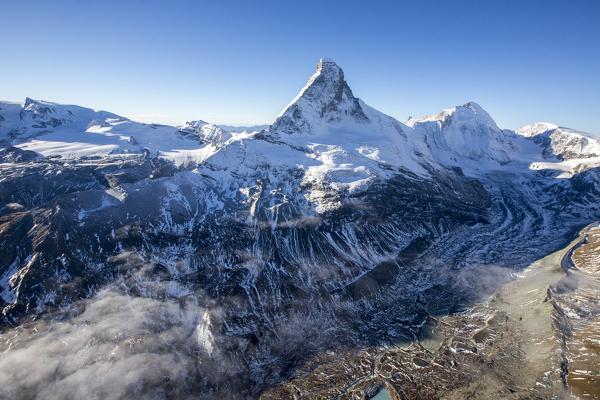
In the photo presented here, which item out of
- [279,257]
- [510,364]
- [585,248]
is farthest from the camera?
[585,248]

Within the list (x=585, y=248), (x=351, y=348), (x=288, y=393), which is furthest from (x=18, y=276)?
(x=585, y=248)

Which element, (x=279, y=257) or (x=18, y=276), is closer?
(x=18, y=276)

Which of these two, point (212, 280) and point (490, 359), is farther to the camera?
point (212, 280)

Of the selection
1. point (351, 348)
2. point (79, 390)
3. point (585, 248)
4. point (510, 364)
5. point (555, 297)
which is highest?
point (585, 248)

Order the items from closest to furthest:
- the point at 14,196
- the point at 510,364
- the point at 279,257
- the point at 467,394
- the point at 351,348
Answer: the point at 467,394 → the point at 510,364 → the point at 351,348 → the point at 279,257 → the point at 14,196

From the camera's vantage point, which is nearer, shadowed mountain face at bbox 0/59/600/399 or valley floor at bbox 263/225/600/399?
valley floor at bbox 263/225/600/399

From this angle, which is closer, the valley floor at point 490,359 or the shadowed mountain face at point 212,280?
the valley floor at point 490,359

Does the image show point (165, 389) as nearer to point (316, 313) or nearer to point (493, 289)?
point (316, 313)

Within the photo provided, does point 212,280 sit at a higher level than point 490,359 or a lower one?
lower

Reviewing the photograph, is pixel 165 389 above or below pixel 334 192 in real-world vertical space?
below

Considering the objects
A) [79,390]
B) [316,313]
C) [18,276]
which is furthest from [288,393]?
[18,276]

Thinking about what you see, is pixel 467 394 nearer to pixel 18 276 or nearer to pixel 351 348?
pixel 351 348
